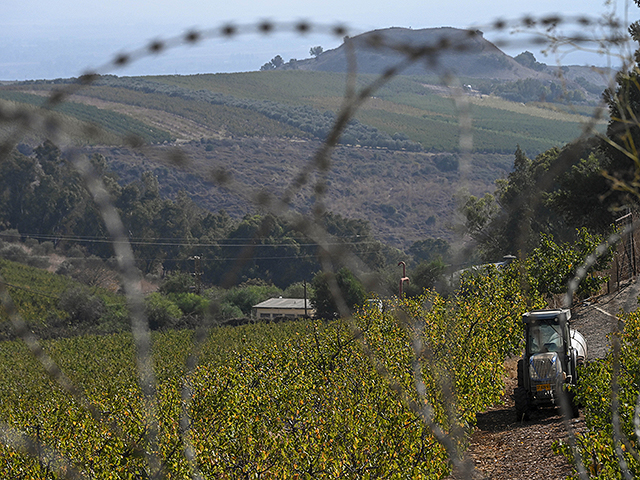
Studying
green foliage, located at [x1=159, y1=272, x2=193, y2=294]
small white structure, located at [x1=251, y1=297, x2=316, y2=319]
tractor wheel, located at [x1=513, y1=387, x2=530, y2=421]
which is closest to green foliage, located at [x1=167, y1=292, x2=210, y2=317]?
green foliage, located at [x1=159, y1=272, x2=193, y2=294]

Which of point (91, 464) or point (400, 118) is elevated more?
point (400, 118)

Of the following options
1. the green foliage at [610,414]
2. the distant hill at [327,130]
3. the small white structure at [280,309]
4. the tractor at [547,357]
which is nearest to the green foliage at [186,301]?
the small white structure at [280,309]

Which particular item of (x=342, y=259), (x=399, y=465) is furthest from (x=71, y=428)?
(x=342, y=259)

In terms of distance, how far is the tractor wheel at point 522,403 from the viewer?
1233 centimetres

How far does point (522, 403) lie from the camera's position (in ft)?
40.8

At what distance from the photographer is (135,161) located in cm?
8612

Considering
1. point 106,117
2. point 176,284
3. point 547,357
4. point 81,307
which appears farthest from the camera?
point 106,117

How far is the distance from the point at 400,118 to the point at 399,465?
101092 mm

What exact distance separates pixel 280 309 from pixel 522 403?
38.0 metres

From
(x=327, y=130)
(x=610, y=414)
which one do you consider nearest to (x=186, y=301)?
(x=327, y=130)

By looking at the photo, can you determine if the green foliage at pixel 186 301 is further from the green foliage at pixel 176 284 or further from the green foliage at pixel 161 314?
the green foliage at pixel 161 314

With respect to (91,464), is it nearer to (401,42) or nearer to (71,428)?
(71,428)

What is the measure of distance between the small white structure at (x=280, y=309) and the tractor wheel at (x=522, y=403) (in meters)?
35.5

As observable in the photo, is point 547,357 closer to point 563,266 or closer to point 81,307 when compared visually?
point 563,266
